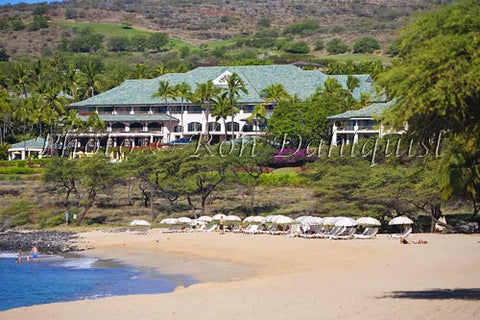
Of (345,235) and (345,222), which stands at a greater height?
(345,222)

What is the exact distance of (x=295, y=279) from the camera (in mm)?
31656

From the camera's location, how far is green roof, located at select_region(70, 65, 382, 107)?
96812 millimetres

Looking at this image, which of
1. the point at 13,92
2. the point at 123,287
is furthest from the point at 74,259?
the point at 13,92

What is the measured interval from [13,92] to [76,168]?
59.4 meters

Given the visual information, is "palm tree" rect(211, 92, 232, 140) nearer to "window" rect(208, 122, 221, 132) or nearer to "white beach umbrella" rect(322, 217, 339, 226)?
"window" rect(208, 122, 221, 132)

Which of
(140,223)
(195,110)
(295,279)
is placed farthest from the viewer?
(195,110)

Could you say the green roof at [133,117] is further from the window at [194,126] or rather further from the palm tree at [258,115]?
the palm tree at [258,115]

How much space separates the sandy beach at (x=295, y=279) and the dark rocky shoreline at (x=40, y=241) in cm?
186

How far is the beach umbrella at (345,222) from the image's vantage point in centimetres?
4712

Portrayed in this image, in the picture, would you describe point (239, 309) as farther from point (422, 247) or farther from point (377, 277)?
point (422, 247)

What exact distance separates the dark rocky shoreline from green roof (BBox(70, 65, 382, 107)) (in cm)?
4182

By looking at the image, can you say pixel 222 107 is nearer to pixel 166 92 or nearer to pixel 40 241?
pixel 166 92

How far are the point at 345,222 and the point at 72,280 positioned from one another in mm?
15943

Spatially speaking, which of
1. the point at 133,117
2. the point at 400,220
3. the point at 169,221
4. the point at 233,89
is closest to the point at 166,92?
the point at 133,117
